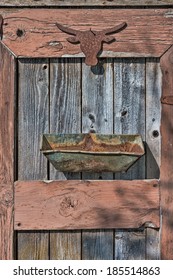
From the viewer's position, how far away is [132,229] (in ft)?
A: 8.17

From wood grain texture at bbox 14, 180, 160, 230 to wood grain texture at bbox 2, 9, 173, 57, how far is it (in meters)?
0.66

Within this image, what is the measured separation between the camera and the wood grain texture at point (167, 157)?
8.02ft

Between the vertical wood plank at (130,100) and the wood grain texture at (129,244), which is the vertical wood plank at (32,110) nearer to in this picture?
the vertical wood plank at (130,100)

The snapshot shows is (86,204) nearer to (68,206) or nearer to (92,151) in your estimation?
(68,206)

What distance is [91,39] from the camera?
2441 mm

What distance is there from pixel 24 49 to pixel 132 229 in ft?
3.53

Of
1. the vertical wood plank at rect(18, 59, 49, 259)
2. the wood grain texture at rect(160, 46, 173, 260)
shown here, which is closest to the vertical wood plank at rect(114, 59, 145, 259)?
the wood grain texture at rect(160, 46, 173, 260)

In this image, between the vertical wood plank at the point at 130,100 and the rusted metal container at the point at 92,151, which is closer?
the rusted metal container at the point at 92,151

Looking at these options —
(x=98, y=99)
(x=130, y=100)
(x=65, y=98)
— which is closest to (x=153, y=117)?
(x=130, y=100)

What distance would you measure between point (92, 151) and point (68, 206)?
1.05 ft

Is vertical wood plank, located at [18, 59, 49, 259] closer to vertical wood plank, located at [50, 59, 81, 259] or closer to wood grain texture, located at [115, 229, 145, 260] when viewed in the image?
vertical wood plank, located at [50, 59, 81, 259]

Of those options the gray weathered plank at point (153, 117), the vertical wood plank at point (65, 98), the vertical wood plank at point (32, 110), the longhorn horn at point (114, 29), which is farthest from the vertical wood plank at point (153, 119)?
the vertical wood plank at point (32, 110)

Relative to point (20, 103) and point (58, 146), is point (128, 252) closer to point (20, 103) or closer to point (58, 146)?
point (58, 146)

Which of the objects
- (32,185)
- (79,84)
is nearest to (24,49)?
(79,84)
